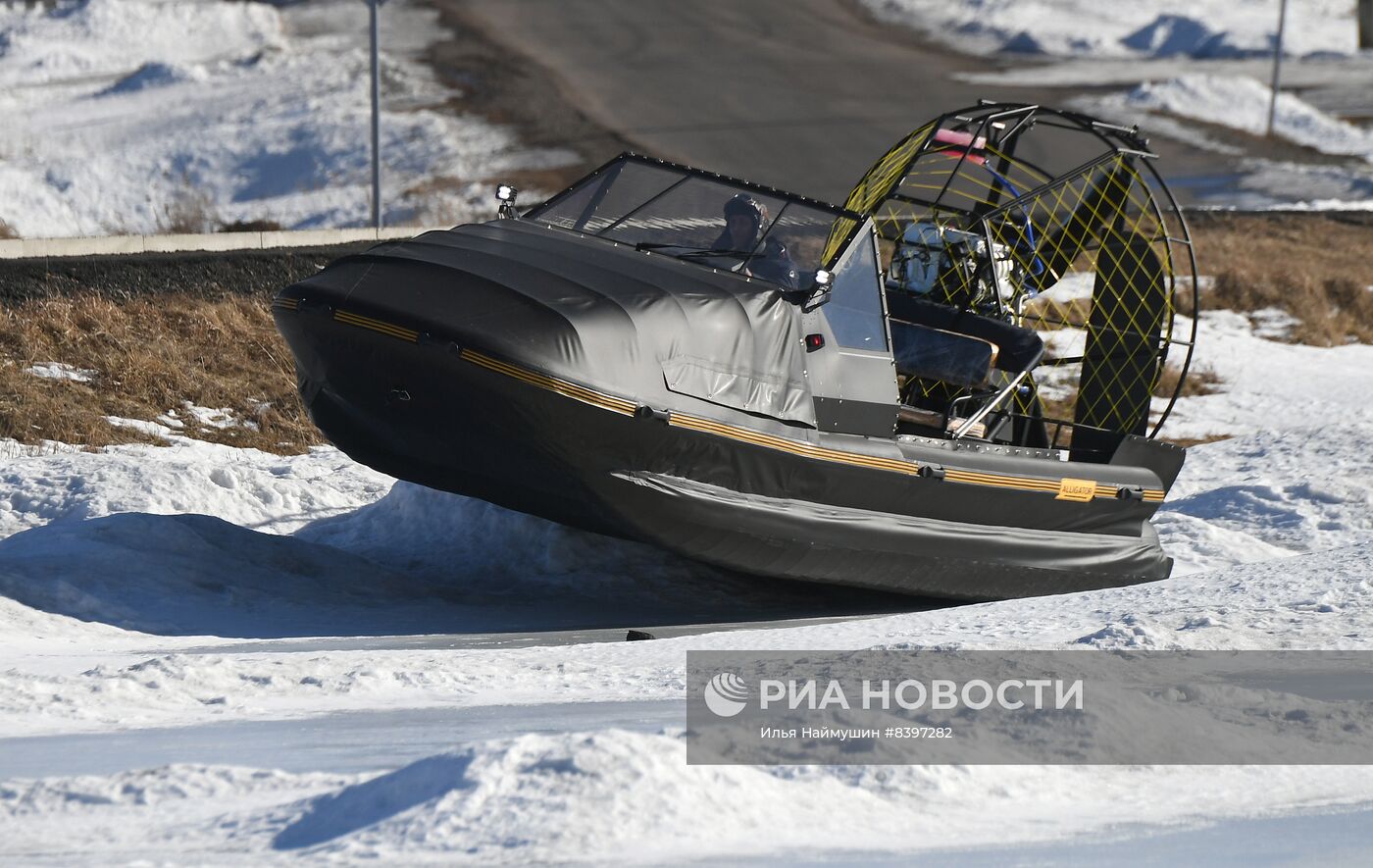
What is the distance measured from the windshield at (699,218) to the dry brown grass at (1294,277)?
10.2m

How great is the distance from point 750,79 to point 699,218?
2477 cm

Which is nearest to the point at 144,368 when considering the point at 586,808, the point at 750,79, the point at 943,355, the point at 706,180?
the point at 706,180

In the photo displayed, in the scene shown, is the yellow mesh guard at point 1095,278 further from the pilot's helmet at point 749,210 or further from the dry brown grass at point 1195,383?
the dry brown grass at point 1195,383

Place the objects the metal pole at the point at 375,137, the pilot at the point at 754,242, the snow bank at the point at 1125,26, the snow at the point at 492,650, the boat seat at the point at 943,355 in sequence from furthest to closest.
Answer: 1. the snow bank at the point at 1125,26
2. the metal pole at the point at 375,137
3. the boat seat at the point at 943,355
4. the pilot at the point at 754,242
5. the snow at the point at 492,650

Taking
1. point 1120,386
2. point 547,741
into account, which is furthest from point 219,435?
point 547,741

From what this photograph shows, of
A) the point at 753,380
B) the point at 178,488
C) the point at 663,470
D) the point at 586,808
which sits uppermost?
the point at 753,380

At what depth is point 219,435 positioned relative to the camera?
11.1m

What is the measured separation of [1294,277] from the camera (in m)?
18.4

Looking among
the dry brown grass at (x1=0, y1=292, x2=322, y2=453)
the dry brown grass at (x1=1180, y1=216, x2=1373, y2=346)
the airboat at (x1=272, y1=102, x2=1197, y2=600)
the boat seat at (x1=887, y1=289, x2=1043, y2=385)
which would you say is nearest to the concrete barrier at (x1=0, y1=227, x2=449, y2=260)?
the dry brown grass at (x1=0, y1=292, x2=322, y2=453)

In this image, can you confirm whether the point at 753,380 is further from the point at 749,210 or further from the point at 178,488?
the point at 178,488

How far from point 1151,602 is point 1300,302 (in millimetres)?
12018

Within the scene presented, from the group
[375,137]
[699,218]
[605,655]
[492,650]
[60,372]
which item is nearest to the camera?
[605,655]

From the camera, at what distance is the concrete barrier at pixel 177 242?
44.1 ft

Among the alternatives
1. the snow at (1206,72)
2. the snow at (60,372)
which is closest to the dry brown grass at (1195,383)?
the snow at (60,372)
